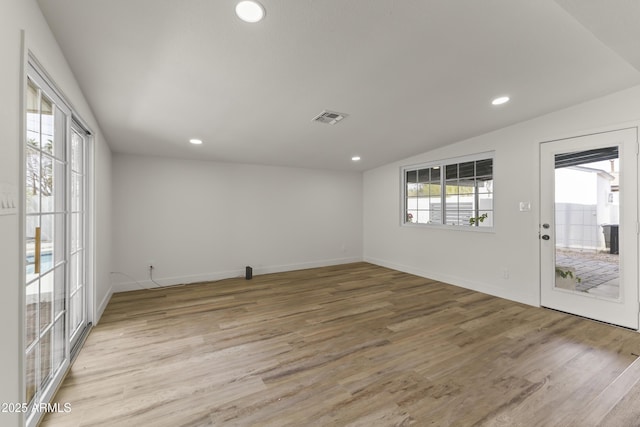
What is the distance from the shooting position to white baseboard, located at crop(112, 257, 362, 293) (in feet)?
13.8

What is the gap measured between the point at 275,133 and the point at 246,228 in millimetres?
2192

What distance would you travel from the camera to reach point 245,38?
1826 millimetres

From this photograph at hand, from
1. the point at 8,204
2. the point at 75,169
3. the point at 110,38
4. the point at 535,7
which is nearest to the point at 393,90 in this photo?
the point at 535,7

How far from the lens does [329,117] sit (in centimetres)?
324

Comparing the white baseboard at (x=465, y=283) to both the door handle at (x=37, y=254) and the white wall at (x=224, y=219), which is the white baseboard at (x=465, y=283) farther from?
the door handle at (x=37, y=254)

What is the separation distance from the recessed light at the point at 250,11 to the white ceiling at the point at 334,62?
5 cm

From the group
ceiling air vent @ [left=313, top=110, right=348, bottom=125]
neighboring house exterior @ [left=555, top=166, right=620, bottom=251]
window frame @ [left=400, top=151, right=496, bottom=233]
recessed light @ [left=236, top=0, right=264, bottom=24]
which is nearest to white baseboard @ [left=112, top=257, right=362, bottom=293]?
window frame @ [left=400, top=151, right=496, bottom=233]

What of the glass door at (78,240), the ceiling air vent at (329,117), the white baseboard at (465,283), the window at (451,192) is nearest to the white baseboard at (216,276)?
the white baseboard at (465,283)

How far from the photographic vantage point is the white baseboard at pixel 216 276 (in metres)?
4.21

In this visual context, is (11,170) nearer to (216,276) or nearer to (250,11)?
(250,11)

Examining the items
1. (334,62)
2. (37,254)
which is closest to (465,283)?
(334,62)

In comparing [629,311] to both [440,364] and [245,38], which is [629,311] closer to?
[440,364]

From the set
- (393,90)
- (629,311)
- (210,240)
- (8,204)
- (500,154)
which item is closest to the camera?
(8,204)

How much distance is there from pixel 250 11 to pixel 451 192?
4.24 meters
